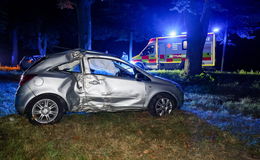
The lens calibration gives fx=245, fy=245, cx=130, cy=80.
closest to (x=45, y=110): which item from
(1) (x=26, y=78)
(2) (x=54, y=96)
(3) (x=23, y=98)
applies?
(2) (x=54, y=96)

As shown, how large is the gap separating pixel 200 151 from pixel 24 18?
31.0m

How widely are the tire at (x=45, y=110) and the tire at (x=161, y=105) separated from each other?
2154 mm

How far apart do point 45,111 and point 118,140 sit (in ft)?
5.94

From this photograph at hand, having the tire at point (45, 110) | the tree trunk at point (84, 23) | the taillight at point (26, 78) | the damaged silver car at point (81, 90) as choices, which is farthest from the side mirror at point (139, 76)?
the tree trunk at point (84, 23)

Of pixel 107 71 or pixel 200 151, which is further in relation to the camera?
pixel 107 71

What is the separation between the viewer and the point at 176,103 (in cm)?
625

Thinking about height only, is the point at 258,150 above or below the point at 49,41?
below

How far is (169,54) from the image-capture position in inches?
784

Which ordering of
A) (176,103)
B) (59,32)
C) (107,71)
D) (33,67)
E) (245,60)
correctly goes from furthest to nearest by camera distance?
(59,32) < (245,60) < (107,71) < (176,103) < (33,67)

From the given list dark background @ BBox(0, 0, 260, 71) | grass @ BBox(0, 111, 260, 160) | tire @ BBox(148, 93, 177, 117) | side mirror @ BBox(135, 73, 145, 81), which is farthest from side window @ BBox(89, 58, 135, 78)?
dark background @ BBox(0, 0, 260, 71)

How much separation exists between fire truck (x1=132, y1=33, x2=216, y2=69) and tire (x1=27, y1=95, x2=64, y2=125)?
48.2 ft

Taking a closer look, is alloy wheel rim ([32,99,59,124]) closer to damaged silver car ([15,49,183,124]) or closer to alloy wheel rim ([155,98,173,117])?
damaged silver car ([15,49,183,124])

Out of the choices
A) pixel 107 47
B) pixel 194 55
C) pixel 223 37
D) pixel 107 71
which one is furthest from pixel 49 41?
pixel 107 71

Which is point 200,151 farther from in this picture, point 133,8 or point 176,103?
point 133,8
